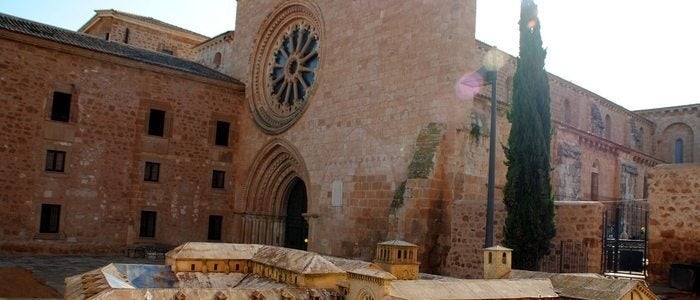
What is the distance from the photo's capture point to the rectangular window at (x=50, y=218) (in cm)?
1733

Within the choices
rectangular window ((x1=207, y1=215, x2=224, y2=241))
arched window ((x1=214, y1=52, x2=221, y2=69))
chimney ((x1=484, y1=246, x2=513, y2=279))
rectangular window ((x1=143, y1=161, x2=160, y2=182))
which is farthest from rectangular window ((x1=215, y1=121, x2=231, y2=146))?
chimney ((x1=484, y1=246, x2=513, y2=279))

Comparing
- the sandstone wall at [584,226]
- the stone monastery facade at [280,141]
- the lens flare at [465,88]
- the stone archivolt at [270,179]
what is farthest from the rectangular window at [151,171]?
the sandstone wall at [584,226]

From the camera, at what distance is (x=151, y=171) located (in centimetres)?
1948

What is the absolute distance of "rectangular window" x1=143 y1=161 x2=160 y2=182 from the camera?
19.4 metres

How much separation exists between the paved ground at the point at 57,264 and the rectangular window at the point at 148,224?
4.27 ft

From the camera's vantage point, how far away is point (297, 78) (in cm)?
1975

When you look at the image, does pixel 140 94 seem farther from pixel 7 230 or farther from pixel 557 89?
pixel 557 89

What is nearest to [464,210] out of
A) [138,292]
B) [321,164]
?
[321,164]

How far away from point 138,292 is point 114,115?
46.2ft

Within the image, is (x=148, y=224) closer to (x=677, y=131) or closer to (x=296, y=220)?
(x=296, y=220)

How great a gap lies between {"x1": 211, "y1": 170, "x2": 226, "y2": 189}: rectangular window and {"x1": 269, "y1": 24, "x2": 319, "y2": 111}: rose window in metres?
3.19

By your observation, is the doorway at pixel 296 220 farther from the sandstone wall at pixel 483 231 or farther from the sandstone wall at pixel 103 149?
the sandstone wall at pixel 483 231

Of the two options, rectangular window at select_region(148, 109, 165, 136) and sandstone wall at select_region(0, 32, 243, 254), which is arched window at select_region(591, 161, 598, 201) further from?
rectangular window at select_region(148, 109, 165, 136)

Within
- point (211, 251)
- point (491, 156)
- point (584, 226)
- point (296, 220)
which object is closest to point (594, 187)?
point (296, 220)
